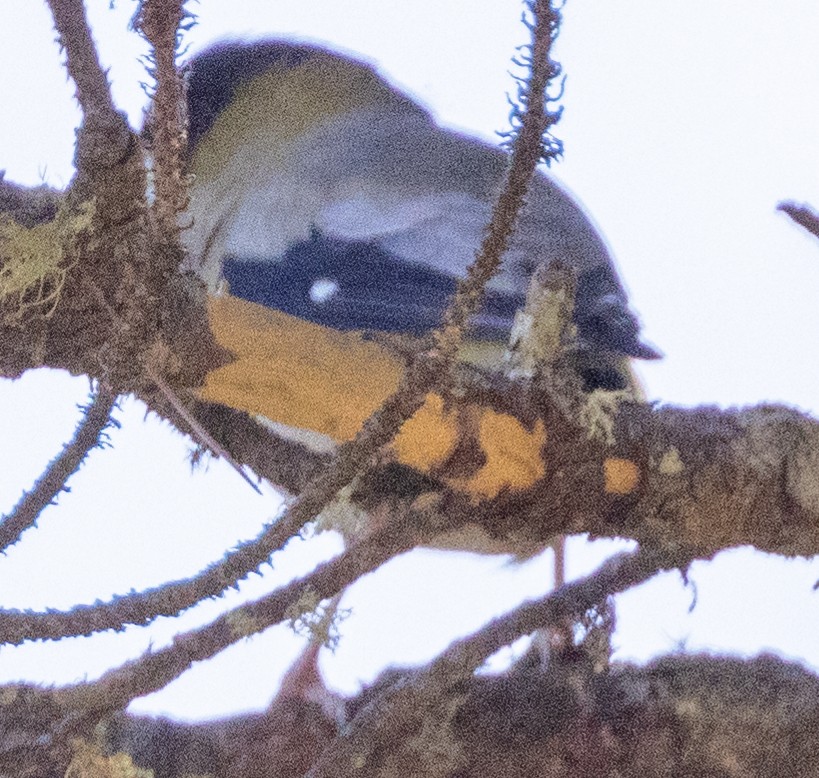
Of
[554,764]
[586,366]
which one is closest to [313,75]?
[586,366]

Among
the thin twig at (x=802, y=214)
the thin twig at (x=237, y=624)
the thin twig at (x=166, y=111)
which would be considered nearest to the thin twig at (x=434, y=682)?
the thin twig at (x=237, y=624)

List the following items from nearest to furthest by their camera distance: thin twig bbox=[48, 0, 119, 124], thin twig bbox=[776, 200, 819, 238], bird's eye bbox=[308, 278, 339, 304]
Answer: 1. thin twig bbox=[48, 0, 119, 124]
2. thin twig bbox=[776, 200, 819, 238]
3. bird's eye bbox=[308, 278, 339, 304]

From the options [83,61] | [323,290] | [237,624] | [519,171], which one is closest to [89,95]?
[83,61]

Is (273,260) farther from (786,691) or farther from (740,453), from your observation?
(786,691)

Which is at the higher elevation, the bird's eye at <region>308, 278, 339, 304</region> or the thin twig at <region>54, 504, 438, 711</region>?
the bird's eye at <region>308, 278, 339, 304</region>

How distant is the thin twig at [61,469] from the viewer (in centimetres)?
56

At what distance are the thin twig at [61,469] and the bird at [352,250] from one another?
0.34 feet

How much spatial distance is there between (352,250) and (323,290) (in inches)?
3.7

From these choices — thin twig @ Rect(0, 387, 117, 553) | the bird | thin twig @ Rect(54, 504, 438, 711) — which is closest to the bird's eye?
the bird

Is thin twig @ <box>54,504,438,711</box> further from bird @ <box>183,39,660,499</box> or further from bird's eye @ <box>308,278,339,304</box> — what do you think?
bird's eye @ <box>308,278,339,304</box>

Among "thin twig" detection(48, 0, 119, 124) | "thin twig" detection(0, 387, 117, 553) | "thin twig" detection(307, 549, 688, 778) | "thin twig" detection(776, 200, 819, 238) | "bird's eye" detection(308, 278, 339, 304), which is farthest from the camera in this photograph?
"bird's eye" detection(308, 278, 339, 304)

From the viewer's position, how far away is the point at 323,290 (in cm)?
92

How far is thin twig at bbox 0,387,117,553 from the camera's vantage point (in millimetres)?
559

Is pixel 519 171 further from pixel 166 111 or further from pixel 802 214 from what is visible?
pixel 802 214
